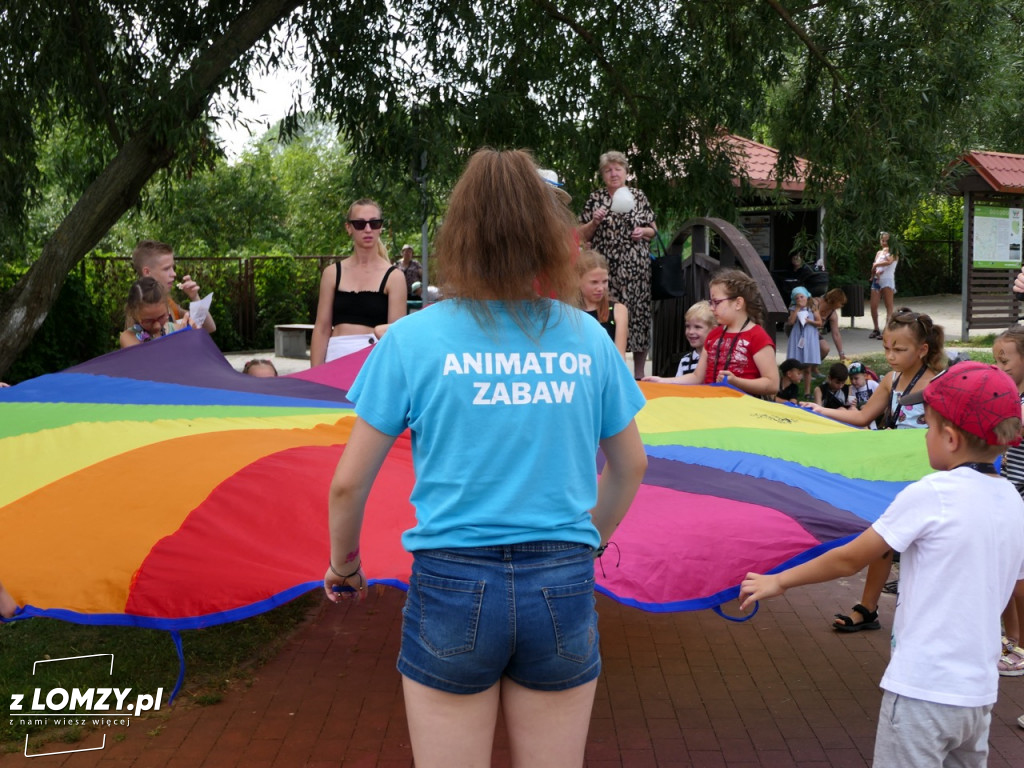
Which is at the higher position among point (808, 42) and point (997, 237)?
point (808, 42)

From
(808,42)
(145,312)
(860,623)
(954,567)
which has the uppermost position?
(808,42)

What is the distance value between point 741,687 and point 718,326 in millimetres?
2468

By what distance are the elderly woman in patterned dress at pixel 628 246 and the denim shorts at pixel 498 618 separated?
23.3 feet

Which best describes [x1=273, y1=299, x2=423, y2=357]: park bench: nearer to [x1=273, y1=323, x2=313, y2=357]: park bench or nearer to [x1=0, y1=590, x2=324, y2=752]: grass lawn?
[x1=273, y1=323, x2=313, y2=357]: park bench

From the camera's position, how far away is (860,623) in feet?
18.7

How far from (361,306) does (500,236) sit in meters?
4.35

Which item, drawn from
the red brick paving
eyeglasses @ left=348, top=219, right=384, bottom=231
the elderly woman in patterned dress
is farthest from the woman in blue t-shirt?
the elderly woman in patterned dress

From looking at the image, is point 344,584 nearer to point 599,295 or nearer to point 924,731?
point 924,731

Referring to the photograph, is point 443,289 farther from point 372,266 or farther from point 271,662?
point 372,266

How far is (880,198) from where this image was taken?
956 cm

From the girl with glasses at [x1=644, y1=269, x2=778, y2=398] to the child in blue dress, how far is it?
6364 millimetres

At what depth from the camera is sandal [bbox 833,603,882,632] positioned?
569 cm

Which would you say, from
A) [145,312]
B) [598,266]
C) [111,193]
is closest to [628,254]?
[598,266]

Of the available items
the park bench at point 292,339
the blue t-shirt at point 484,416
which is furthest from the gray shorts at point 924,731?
the park bench at point 292,339
